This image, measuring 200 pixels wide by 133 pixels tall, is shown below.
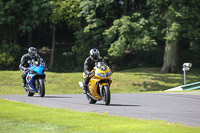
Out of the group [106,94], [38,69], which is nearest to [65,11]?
[38,69]

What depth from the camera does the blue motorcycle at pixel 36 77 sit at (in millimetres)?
16875

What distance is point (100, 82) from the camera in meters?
13.8

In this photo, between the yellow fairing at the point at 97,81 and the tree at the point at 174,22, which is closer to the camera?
the yellow fairing at the point at 97,81

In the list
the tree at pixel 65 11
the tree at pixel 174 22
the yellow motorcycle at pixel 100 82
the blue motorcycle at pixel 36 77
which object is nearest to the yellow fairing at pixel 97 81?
the yellow motorcycle at pixel 100 82

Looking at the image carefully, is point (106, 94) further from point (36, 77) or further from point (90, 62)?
point (36, 77)

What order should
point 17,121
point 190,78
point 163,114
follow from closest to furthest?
point 17,121
point 163,114
point 190,78

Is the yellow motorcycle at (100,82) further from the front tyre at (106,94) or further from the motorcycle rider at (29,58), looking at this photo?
the motorcycle rider at (29,58)

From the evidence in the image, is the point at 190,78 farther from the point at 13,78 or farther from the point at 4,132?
the point at 4,132

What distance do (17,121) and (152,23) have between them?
2653 centimetres

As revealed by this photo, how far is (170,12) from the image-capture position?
3256cm

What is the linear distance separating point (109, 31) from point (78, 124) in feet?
85.5

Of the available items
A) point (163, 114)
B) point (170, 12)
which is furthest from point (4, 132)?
point (170, 12)

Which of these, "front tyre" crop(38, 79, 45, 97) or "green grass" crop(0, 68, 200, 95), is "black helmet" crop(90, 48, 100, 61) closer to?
"front tyre" crop(38, 79, 45, 97)

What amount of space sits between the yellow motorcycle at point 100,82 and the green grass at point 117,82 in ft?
47.2
